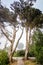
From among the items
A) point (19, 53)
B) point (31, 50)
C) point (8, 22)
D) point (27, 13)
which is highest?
point (27, 13)

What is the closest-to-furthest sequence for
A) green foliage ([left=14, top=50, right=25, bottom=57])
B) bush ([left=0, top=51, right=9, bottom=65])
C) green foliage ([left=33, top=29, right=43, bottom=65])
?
bush ([left=0, top=51, right=9, bottom=65]), green foliage ([left=33, top=29, right=43, bottom=65]), green foliage ([left=14, top=50, right=25, bottom=57])

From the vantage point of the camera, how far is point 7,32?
21.1ft

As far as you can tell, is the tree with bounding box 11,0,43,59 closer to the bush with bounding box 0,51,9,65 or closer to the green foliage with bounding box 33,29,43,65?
the green foliage with bounding box 33,29,43,65

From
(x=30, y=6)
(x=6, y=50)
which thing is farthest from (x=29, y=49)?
(x=30, y=6)

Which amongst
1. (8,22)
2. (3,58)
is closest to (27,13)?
(8,22)

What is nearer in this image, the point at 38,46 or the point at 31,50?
the point at 38,46

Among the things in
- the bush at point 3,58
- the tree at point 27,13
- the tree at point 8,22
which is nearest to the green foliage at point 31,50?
the tree at point 27,13

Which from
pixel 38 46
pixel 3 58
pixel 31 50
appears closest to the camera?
pixel 3 58

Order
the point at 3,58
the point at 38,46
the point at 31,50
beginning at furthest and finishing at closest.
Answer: the point at 31,50 → the point at 38,46 → the point at 3,58

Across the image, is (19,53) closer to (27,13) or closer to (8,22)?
(8,22)

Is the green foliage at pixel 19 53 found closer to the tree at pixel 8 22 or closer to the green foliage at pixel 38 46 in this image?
the tree at pixel 8 22

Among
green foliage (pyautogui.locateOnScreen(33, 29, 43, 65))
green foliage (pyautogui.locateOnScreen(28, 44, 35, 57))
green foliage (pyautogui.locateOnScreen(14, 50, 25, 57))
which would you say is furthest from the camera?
green foliage (pyautogui.locateOnScreen(28, 44, 35, 57))

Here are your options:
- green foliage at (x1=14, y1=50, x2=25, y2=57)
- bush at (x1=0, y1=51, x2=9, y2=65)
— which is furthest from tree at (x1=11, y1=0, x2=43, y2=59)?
bush at (x1=0, y1=51, x2=9, y2=65)

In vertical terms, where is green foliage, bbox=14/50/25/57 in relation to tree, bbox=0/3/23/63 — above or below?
below
